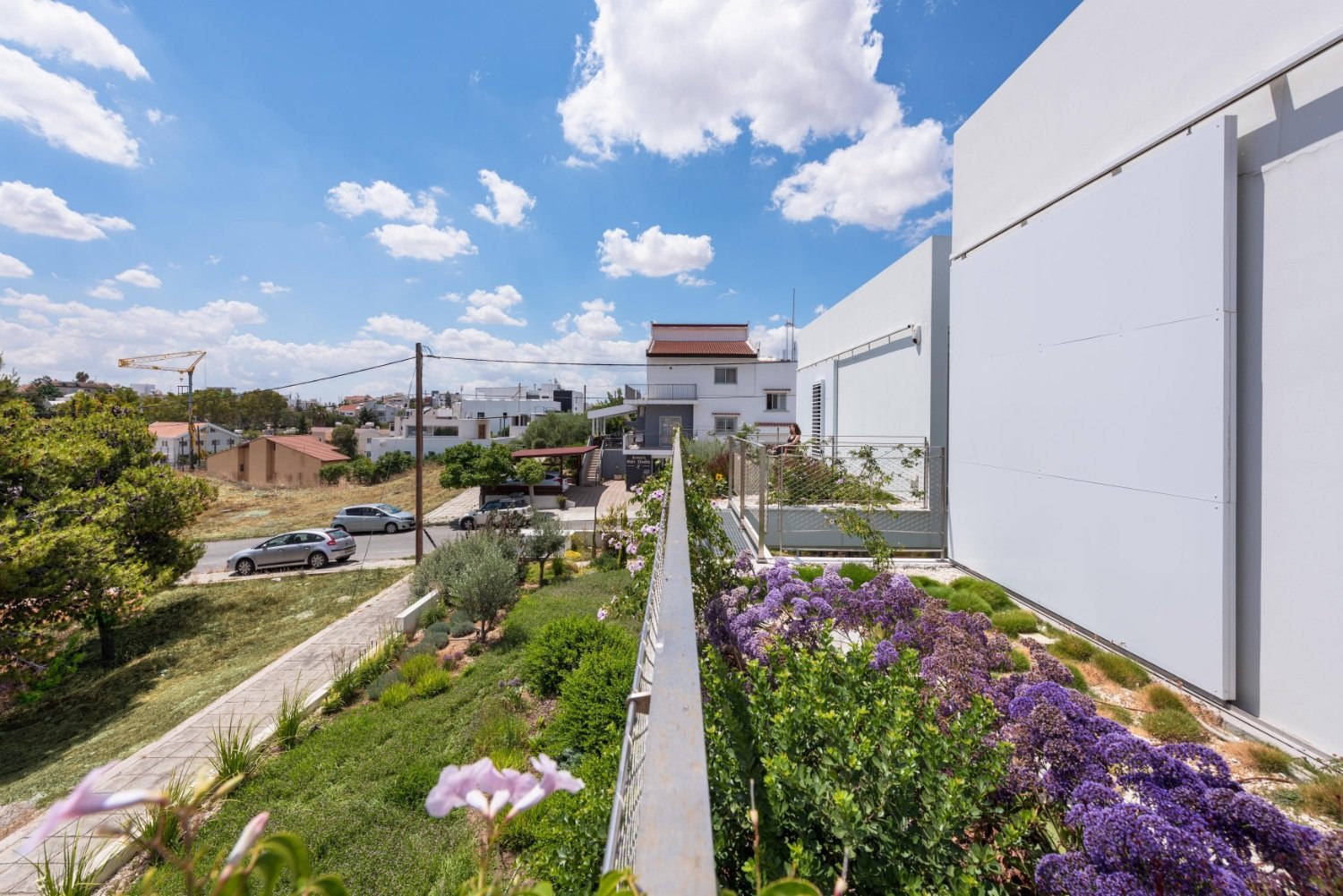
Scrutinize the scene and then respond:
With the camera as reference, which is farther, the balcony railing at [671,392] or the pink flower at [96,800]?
the balcony railing at [671,392]

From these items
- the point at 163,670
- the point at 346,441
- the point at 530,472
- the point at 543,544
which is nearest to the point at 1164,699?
the point at 543,544

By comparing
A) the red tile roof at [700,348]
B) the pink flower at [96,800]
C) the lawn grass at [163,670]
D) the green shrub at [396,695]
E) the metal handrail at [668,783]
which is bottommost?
the lawn grass at [163,670]

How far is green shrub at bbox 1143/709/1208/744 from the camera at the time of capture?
3725mm

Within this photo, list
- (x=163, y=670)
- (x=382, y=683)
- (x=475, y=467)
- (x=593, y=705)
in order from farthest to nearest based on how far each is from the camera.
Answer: (x=475, y=467) < (x=163, y=670) < (x=382, y=683) < (x=593, y=705)

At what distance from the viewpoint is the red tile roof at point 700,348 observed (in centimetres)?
3375

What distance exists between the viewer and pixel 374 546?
20.3m

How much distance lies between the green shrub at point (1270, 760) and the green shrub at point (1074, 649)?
136 centimetres

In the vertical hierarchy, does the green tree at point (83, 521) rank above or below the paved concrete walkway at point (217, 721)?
above

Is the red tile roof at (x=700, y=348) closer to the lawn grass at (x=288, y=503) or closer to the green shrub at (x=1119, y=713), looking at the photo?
the lawn grass at (x=288, y=503)

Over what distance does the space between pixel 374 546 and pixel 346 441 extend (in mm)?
34654

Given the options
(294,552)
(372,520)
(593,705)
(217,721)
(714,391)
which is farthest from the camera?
(714,391)

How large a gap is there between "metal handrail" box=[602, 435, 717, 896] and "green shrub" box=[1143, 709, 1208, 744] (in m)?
4.10

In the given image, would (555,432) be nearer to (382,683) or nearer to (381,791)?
(382,683)

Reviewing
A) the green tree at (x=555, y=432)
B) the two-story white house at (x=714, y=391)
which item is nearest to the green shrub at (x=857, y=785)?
the two-story white house at (x=714, y=391)
